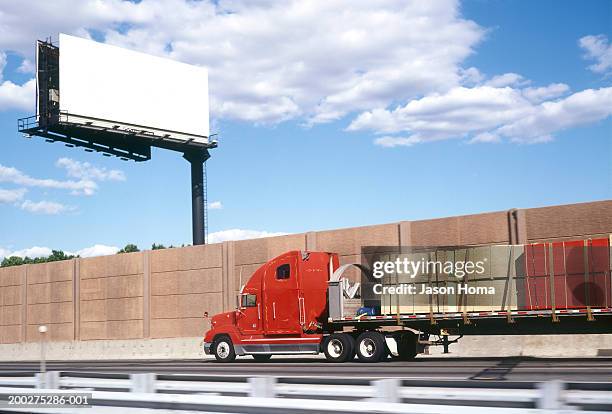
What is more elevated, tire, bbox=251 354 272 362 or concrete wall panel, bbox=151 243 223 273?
concrete wall panel, bbox=151 243 223 273

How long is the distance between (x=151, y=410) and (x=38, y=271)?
4507cm

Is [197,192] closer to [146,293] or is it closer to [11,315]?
[11,315]

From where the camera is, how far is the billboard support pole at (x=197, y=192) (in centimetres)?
6562

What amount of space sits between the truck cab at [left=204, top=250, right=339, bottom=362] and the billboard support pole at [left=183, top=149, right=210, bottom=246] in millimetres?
35490

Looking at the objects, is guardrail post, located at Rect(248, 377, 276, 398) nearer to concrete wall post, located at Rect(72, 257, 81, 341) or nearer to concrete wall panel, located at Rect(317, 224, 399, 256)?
concrete wall panel, located at Rect(317, 224, 399, 256)

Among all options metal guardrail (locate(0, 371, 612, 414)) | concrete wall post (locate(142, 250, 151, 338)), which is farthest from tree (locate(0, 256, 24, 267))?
metal guardrail (locate(0, 371, 612, 414))

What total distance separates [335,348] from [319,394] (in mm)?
18073

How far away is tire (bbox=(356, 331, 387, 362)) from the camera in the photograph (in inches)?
1029

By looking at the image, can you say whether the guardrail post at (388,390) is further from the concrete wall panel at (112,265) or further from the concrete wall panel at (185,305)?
the concrete wall panel at (112,265)

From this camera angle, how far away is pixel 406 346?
27.0 meters

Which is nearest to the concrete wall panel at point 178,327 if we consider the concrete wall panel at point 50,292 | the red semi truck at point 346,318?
the concrete wall panel at point 50,292

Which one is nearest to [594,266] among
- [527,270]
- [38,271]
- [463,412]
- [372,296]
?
[527,270]

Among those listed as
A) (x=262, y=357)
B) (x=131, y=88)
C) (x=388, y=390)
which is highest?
(x=131, y=88)

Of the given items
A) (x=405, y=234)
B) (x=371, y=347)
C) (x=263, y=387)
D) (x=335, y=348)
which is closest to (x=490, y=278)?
(x=371, y=347)
